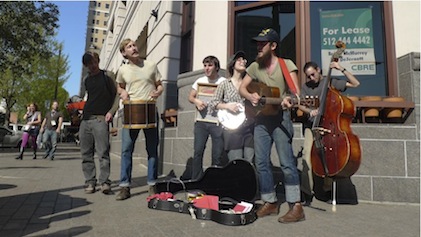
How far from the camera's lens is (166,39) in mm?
7797

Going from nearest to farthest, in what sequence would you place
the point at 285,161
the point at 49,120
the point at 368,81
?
the point at 285,161
the point at 368,81
the point at 49,120

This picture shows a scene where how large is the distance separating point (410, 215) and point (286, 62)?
2394 millimetres

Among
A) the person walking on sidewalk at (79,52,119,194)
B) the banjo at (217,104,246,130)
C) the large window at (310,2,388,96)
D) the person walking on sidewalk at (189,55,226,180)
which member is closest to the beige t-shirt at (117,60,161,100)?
the person walking on sidewalk at (79,52,119,194)

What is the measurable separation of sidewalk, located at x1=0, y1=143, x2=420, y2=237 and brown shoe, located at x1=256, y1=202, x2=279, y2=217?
80 mm

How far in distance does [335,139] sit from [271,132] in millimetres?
704

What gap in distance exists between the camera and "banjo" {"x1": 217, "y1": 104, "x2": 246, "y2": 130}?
3.95 m

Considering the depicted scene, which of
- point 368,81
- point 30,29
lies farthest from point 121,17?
point 368,81

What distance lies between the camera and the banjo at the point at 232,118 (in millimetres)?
3947

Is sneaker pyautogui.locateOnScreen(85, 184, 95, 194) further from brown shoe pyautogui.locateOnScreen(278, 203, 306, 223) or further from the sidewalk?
brown shoe pyautogui.locateOnScreen(278, 203, 306, 223)

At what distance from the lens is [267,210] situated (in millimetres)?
3307

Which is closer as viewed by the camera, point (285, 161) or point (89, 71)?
point (285, 161)

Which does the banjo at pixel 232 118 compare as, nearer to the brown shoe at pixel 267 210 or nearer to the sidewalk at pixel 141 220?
the brown shoe at pixel 267 210

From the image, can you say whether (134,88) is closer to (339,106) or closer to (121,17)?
(339,106)

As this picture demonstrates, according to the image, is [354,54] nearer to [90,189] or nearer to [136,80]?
[136,80]
